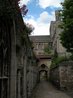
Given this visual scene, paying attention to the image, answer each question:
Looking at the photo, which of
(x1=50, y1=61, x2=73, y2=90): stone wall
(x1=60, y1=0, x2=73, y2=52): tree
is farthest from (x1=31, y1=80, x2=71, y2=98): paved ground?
(x1=60, y1=0, x2=73, y2=52): tree

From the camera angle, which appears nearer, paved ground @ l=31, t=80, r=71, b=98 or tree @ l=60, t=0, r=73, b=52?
paved ground @ l=31, t=80, r=71, b=98

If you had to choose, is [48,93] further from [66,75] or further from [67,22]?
[67,22]

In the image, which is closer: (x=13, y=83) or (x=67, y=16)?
(x=13, y=83)

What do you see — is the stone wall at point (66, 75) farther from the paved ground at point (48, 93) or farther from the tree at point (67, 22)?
the tree at point (67, 22)

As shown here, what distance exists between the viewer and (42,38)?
3430 inches

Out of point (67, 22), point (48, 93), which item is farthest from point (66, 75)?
point (67, 22)

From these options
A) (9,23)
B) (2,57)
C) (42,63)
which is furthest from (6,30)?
(42,63)

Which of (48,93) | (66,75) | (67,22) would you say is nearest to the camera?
(67,22)

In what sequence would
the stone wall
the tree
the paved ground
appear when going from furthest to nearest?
the stone wall, the tree, the paved ground

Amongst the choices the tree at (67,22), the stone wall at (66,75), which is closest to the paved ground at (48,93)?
the stone wall at (66,75)

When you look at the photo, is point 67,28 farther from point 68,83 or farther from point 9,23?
point 9,23

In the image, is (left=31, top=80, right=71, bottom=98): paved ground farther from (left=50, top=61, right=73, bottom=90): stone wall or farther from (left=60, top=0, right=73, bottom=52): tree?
(left=60, top=0, right=73, bottom=52): tree

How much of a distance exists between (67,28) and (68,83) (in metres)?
6.53

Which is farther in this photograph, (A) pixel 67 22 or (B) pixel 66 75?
(B) pixel 66 75
